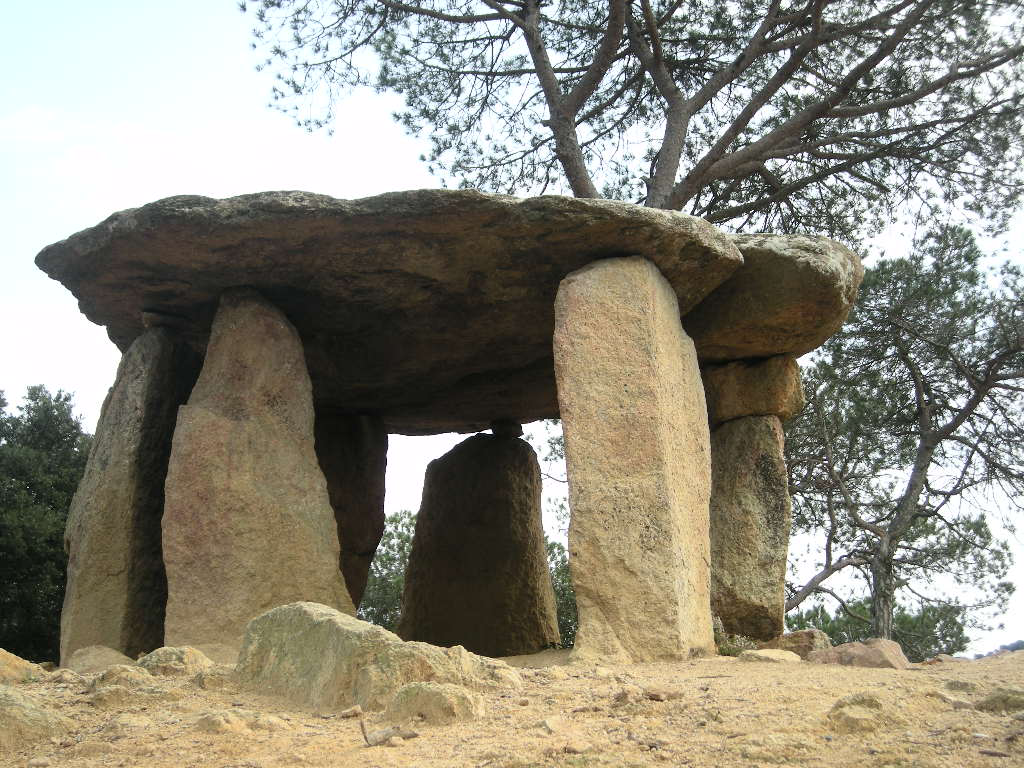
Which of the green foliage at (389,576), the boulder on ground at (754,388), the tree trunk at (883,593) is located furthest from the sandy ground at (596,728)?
the green foliage at (389,576)

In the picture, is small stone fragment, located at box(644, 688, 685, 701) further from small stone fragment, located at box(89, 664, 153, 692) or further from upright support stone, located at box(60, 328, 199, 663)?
upright support stone, located at box(60, 328, 199, 663)

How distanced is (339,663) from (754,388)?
5.23 meters

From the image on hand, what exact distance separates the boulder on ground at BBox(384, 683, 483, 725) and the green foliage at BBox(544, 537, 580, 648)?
933 centimetres

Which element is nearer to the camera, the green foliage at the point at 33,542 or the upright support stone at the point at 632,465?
the upright support stone at the point at 632,465

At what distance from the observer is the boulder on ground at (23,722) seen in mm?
3553

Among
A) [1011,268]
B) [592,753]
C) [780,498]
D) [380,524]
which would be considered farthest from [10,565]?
[1011,268]

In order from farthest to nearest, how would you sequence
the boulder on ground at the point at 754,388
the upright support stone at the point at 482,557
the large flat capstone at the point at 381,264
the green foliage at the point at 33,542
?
the green foliage at the point at 33,542 < the upright support stone at the point at 482,557 < the boulder on ground at the point at 754,388 < the large flat capstone at the point at 381,264

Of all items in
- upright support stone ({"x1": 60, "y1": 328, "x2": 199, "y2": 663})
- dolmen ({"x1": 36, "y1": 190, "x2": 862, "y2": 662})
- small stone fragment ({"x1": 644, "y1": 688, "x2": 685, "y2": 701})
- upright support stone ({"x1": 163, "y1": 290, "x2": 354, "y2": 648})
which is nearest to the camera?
small stone fragment ({"x1": 644, "y1": 688, "x2": 685, "y2": 701})

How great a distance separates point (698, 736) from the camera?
11.0 feet

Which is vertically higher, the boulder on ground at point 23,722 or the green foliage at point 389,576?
the green foliage at point 389,576

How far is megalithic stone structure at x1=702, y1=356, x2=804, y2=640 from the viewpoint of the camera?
26.6ft

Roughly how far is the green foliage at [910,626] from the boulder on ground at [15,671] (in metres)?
9.21

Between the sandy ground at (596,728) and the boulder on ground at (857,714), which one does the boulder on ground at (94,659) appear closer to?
the sandy ground at (596,728)

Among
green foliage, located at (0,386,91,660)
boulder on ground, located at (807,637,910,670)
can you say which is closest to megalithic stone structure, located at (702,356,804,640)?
boulder on ground, located at (807,637,910,670)
